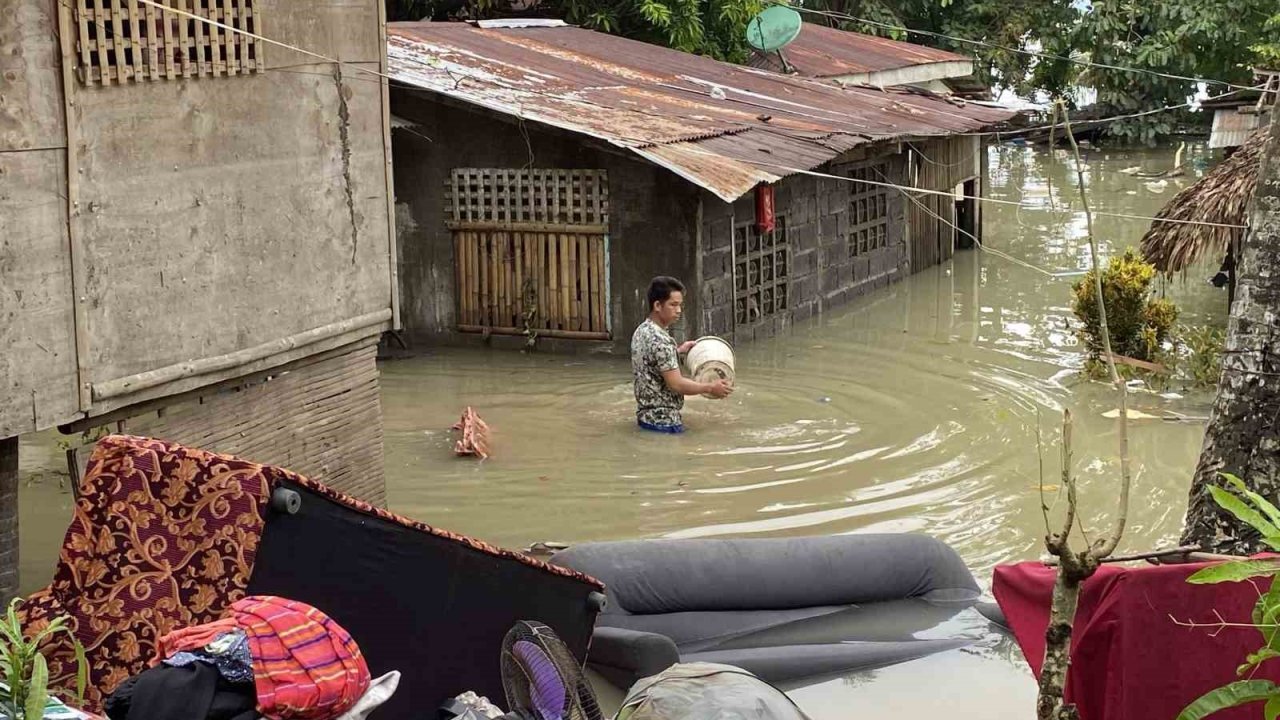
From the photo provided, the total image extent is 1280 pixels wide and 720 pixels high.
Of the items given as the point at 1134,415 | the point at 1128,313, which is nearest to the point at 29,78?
the point at 1134,415

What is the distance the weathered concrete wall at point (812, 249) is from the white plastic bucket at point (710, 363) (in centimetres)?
323

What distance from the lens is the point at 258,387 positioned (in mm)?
7699

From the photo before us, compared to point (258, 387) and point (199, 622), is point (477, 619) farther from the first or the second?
point (258, 387)

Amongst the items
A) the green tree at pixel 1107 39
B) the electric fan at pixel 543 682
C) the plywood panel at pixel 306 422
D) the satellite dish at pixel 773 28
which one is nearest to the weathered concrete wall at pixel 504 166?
the plywood panel at pixel 306 422

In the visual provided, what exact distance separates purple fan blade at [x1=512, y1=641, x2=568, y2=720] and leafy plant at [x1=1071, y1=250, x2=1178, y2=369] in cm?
985

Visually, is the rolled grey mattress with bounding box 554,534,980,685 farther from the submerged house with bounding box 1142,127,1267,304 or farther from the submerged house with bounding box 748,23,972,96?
the submerged house with bounding box 748,23,972,96

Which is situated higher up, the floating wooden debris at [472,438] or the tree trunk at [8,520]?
the tree trunk at [8,520]

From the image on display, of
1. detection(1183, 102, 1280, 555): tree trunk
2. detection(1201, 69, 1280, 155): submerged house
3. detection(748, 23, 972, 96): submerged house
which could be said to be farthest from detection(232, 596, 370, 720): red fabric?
detection(1201, 69, 1280, 155): submerged house

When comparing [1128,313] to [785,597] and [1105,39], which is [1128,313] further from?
[1105,39]

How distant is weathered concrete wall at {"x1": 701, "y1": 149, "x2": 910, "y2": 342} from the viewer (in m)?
14.0

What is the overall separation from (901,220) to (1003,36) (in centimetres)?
1339

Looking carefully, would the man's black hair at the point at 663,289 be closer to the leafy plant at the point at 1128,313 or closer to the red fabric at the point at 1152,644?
the leafy plant at the point at 1128,313

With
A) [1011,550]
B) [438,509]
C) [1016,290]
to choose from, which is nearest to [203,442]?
[438,509]

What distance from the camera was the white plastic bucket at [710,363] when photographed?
34.0 ft
